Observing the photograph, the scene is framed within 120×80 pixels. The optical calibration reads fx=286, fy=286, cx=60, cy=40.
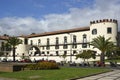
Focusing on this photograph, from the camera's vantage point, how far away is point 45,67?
4119 centimetres

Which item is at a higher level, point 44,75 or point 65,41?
point 65,41

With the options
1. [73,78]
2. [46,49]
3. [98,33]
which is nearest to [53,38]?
[46,49]

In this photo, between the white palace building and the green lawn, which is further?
the white palace building

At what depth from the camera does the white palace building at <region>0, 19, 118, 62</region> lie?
280ft

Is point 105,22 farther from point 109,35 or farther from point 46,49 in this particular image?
point 46,49

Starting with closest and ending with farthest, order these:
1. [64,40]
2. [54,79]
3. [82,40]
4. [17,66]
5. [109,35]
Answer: [54,79], [17,66], [109,35], [82,40], [64,40]

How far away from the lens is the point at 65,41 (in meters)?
98.6

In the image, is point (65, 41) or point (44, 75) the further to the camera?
point (65, 41)

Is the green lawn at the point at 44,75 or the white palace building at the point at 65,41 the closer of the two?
the green lawn at the point at 44,75

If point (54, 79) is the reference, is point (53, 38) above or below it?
above

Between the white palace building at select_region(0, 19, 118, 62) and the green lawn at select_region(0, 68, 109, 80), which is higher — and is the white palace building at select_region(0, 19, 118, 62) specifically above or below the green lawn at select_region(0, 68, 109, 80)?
above

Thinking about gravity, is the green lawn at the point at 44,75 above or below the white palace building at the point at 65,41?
below

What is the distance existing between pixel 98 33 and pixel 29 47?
1321 inches

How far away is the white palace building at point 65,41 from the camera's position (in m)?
85.4
